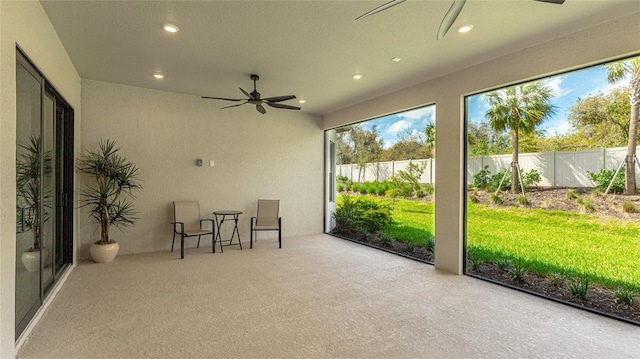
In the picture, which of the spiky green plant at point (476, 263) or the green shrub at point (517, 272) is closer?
the green shrub at point (517, 272)

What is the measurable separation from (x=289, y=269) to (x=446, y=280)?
2155mm

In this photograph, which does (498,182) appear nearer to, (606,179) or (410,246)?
(606,179)

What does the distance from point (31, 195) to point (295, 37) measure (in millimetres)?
2983

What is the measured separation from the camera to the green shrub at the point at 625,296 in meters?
2.97

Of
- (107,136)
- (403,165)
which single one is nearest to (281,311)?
(403,165)

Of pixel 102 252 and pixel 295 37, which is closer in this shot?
pixel 295 37

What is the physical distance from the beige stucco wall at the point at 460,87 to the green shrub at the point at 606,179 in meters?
1.20

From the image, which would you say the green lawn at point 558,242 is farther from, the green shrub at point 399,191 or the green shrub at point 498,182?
the green shrub at point 399,191

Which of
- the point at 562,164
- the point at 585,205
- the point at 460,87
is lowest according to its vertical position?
the point at 585,205

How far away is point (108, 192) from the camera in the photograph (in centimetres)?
476

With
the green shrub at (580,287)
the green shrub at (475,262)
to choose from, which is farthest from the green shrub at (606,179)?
the green shrub at (475,262)

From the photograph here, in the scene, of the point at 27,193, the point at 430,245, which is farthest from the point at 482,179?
the point at 27,193

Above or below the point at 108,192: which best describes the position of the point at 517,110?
above

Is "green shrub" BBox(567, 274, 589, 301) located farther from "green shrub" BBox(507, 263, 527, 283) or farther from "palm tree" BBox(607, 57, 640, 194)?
"palm tree" BBox(607, 57, 640, 194)
